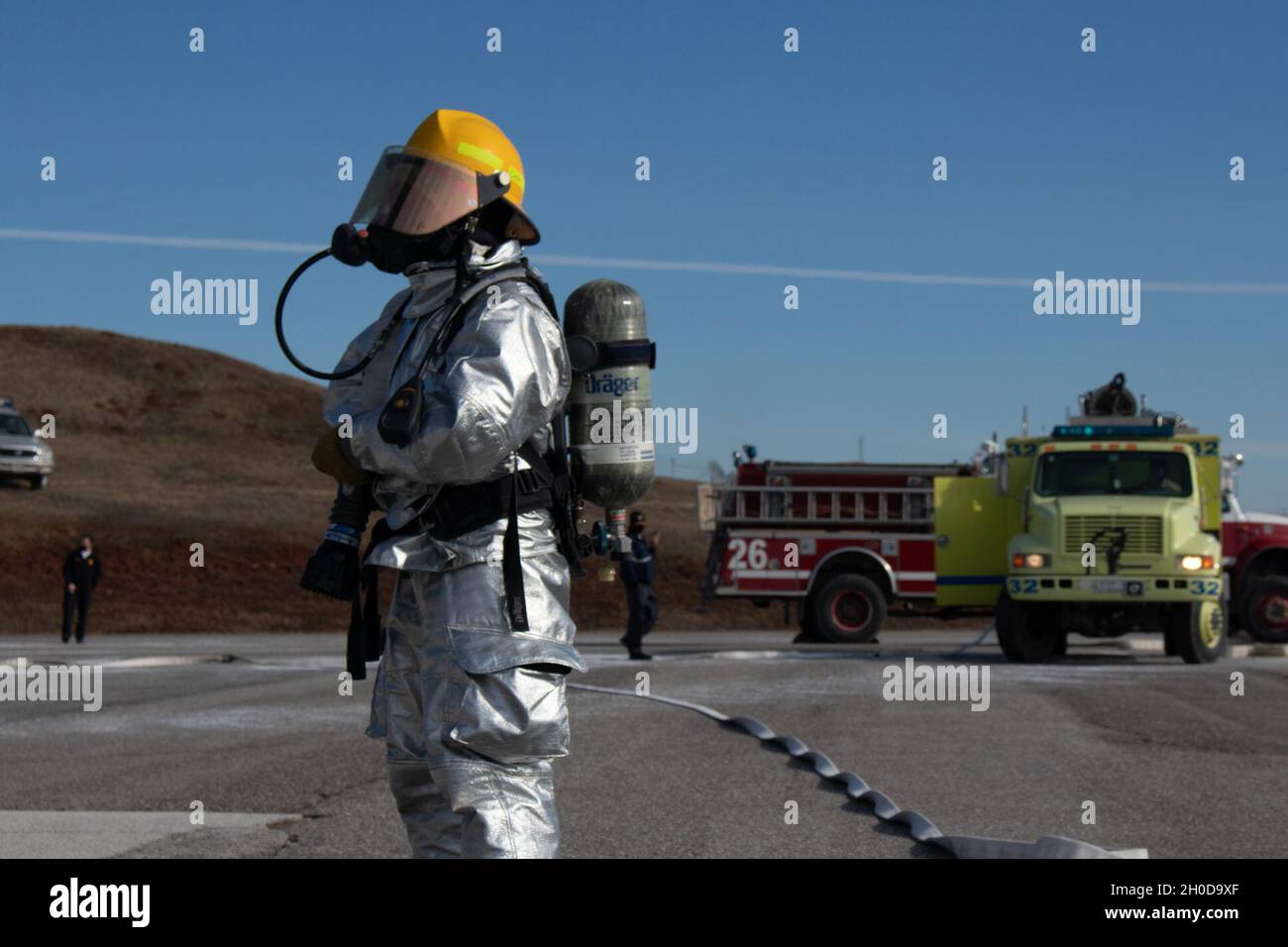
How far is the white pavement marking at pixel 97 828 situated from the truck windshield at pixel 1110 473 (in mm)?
14363

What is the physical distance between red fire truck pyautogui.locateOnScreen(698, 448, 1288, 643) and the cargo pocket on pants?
21022 millimetres

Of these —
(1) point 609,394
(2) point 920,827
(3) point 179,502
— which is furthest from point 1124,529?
(3) point 179,502

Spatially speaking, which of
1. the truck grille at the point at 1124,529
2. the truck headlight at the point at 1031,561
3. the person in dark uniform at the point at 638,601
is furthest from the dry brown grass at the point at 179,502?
the truck grille at the point at 1124,529

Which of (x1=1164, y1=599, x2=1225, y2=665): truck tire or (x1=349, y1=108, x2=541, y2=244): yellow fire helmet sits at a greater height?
(x1=349, y1=108, x2=541, y2=244): yellow fire helmet

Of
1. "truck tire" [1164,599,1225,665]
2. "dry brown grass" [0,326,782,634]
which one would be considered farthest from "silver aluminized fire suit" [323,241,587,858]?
"dry brown grass" [0,326,782,634]

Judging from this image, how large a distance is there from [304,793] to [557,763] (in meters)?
1.41

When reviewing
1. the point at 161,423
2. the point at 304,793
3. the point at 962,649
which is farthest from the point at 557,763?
the point at 161,423

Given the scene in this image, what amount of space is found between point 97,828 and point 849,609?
1881 cm

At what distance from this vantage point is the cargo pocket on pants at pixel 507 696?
4.29 metres

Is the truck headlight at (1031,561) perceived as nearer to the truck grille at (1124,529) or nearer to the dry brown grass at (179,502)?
the truck grille at (1124,529)

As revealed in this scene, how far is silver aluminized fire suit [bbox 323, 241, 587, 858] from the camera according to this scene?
4.31m

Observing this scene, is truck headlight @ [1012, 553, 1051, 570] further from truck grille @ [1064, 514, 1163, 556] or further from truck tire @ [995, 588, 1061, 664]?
truck tire @ [995, 588, 1061, 664]
